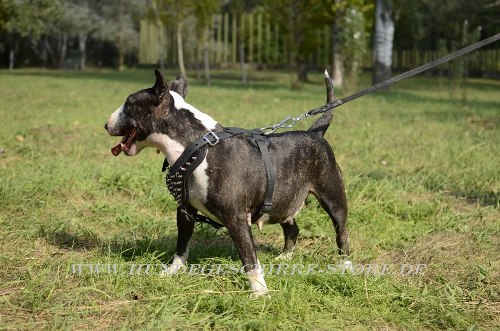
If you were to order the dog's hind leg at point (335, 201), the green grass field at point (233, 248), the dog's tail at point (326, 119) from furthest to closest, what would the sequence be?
the dog's tail at point (326, 119) < the dog's hind leg at point (335, 201) < the green grass field at point (233, 248)

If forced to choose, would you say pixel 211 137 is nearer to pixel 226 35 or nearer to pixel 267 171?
pixel 267 171

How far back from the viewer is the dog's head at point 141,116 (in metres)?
3.84

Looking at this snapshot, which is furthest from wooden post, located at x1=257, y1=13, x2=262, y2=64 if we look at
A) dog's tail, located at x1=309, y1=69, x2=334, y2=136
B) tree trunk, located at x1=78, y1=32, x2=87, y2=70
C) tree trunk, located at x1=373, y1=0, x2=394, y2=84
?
dog's tail, located at x1=309, y1=69, x2=334, y2=136

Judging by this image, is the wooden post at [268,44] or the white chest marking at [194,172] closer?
the white chest marking at [194,172]

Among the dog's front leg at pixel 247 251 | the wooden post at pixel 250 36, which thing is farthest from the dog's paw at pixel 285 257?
the wooden post at pixel 250 36

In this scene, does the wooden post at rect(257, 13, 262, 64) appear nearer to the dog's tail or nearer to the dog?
the dog's tail

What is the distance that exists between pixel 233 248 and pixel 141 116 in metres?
1.43

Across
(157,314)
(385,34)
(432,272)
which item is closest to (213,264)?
(157,314)

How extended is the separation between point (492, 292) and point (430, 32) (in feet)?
117

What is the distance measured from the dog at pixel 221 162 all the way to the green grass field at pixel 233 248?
383 millimetres

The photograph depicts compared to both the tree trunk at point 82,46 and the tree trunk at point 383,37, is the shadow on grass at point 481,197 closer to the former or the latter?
the tree trunk at point 383,37

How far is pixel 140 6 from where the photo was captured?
133ft

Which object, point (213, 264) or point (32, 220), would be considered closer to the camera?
point (213, 264)

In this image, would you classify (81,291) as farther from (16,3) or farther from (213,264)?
(16,3)
